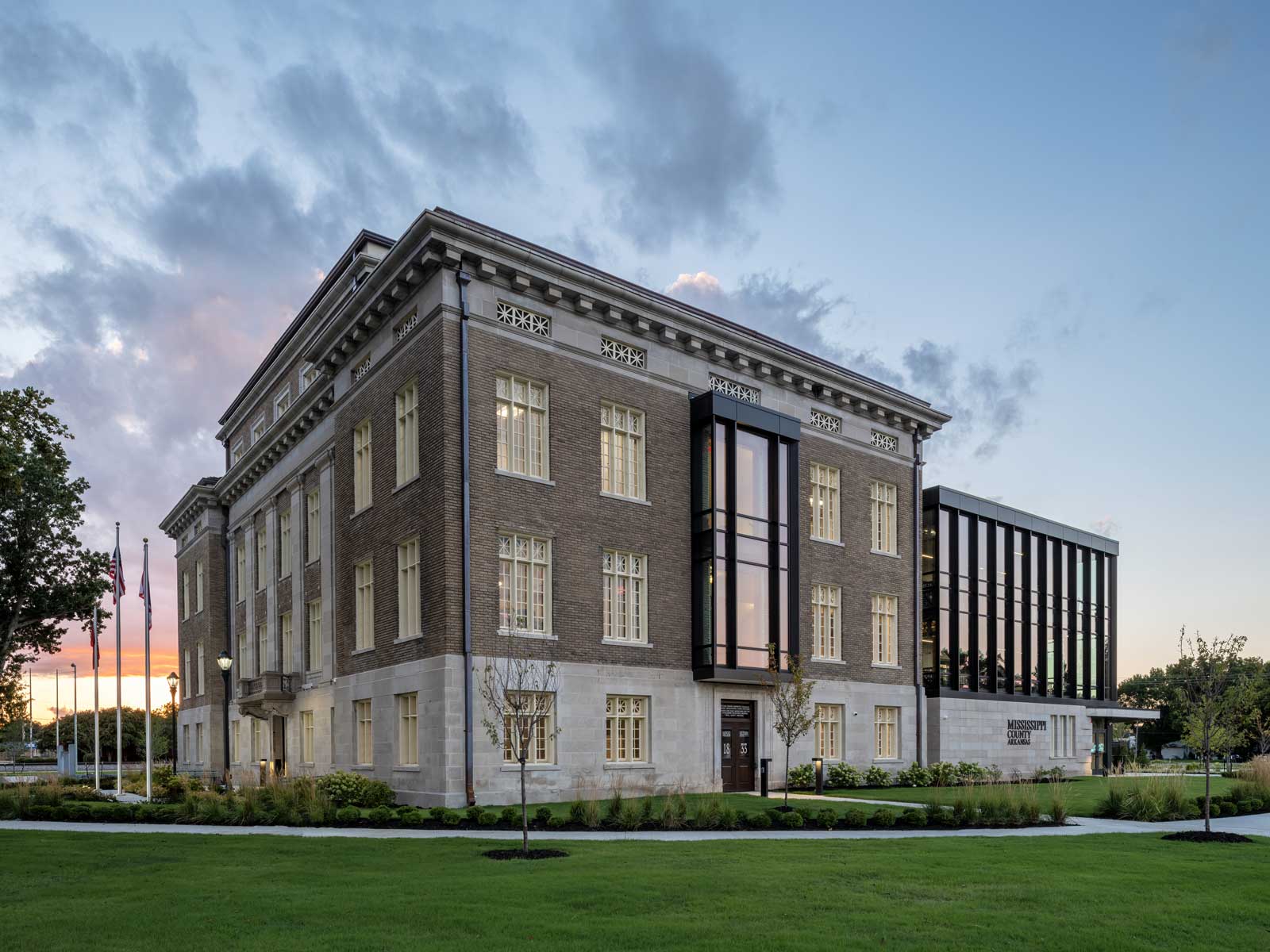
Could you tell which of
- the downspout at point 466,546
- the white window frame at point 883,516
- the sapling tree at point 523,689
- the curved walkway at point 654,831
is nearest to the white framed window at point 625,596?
the sapling tree at point 523,689

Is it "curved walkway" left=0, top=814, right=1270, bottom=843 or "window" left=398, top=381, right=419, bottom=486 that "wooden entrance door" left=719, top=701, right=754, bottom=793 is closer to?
"curved walkway" left=0, top=814, right=1270, bottom=843

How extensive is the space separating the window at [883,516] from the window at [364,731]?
19185 millimetres

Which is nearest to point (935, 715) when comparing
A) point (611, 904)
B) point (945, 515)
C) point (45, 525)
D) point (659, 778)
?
point (945, 515)

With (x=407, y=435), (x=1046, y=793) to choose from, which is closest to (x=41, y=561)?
(x=407, y=435)

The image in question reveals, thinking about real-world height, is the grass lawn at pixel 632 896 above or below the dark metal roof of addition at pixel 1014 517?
below

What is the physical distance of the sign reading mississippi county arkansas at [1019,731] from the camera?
44.8m

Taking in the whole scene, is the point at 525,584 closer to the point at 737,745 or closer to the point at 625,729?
the point at 625,729

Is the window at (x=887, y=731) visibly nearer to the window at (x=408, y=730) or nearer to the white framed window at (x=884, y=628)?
the white framed window at (x=884, y=628)

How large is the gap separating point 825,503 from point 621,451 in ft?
32.2

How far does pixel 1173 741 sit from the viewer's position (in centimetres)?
11288

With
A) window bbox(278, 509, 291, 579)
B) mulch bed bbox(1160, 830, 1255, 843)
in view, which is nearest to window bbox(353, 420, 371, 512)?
window bbox(278, 509, 291, 579)

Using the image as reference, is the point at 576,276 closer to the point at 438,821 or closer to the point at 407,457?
the point at 407,457

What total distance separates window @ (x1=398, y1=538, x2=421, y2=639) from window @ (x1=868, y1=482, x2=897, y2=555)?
59.9 feet

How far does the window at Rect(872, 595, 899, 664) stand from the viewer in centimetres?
3859
